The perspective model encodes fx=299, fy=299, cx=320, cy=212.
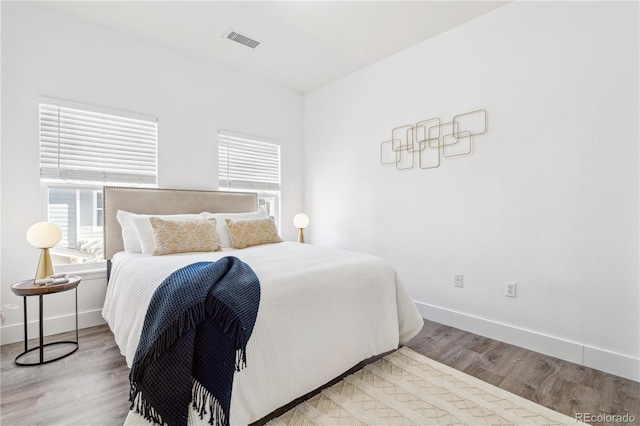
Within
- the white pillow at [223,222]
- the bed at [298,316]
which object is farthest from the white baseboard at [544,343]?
the white pillow at [223,222]

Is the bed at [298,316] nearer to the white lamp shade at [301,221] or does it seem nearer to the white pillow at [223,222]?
the white pillow at [223,222]

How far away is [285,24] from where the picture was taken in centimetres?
273

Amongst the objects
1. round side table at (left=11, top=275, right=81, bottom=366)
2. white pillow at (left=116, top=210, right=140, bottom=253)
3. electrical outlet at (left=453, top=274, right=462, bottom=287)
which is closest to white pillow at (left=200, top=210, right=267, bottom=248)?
white pillow at (left=116, top=210, right=140, bottom=253)

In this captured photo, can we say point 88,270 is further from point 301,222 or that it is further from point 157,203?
point 301,222

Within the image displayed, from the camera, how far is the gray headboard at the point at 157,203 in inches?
109

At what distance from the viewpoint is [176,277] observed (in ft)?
4.93

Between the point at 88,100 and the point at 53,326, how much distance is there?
1995 millimetres

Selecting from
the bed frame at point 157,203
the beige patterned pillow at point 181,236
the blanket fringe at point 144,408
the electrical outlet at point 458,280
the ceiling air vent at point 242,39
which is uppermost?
the ceiling air vent at point 242,39

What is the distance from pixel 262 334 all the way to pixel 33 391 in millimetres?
1496

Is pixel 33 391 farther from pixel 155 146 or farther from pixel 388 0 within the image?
pixel 388 0

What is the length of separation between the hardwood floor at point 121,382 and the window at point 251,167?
206 centimetres

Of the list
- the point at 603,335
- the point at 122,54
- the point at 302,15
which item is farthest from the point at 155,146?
the point at 603,335

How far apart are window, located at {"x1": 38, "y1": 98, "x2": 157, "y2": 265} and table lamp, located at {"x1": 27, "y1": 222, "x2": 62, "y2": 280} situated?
18.0 inches

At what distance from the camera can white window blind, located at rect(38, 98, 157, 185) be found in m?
2.56
